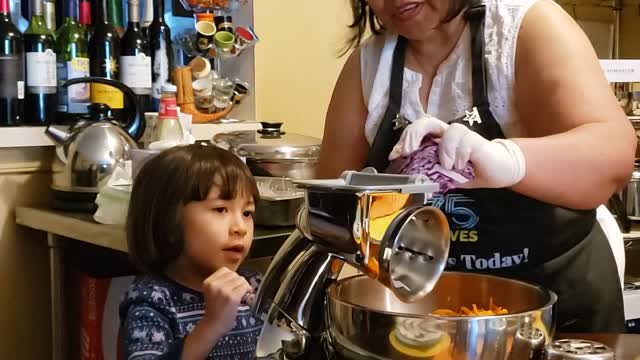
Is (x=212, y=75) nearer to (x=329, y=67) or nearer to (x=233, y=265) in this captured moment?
(x=329, y=67)

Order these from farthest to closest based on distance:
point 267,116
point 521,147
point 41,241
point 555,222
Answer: point 267,116
point 41,241
point 555,222
point 521,147

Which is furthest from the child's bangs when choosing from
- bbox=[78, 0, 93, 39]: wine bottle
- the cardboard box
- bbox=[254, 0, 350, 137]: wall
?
bbox=[254, 0, 350, 137]: wall

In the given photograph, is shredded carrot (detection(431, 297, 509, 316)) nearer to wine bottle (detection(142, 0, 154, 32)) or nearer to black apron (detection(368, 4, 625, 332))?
black apron (detection(368, 4, 625, 332))

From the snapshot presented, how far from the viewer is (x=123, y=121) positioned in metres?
2.03

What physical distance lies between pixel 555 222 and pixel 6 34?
53.5 inches

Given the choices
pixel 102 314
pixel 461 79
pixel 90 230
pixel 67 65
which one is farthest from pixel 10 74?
pixel 461 79

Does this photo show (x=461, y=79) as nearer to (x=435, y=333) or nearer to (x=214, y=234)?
(x=214, y=234)

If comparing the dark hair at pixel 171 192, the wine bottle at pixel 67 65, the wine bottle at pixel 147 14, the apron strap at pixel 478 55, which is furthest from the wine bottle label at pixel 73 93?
the apron strap at pixel 478 55

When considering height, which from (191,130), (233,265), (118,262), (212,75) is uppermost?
(212,75)

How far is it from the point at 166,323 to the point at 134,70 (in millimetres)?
1005

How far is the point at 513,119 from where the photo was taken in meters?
1.12

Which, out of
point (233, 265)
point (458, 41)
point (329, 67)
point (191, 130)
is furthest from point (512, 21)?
point (329, 67)

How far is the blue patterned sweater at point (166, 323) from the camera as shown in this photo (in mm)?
1176

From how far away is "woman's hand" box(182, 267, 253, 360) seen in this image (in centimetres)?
111
